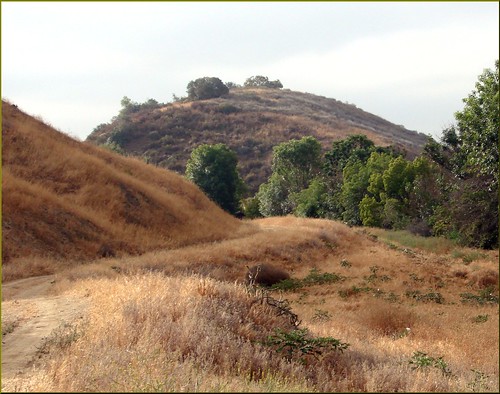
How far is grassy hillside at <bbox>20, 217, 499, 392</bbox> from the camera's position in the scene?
5900 mm

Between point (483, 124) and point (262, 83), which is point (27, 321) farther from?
point (262, 83)

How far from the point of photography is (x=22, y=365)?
7480mm

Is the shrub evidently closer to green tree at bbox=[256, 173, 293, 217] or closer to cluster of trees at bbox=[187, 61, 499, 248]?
cluster of trees at bbox=[187, 61, 499, 248]

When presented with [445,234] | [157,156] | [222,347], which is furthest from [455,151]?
[157,156]

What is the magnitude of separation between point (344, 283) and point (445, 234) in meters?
15.3

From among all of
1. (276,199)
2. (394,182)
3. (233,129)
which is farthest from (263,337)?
(233,129)

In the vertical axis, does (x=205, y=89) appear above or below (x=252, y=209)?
above

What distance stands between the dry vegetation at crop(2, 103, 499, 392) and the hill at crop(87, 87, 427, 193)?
155ft

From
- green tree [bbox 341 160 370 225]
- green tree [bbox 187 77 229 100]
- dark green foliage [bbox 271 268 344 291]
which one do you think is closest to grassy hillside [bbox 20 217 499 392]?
dark green foliage [bbox 271 268 344 291]

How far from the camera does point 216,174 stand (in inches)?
2323

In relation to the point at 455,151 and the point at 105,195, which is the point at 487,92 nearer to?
the point at 105,195

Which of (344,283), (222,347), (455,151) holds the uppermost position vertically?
(455,151)

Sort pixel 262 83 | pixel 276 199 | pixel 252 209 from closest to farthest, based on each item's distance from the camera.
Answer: pixel 276 199, pixel 252 209, pixel 262 83

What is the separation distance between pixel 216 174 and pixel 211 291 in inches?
1943
